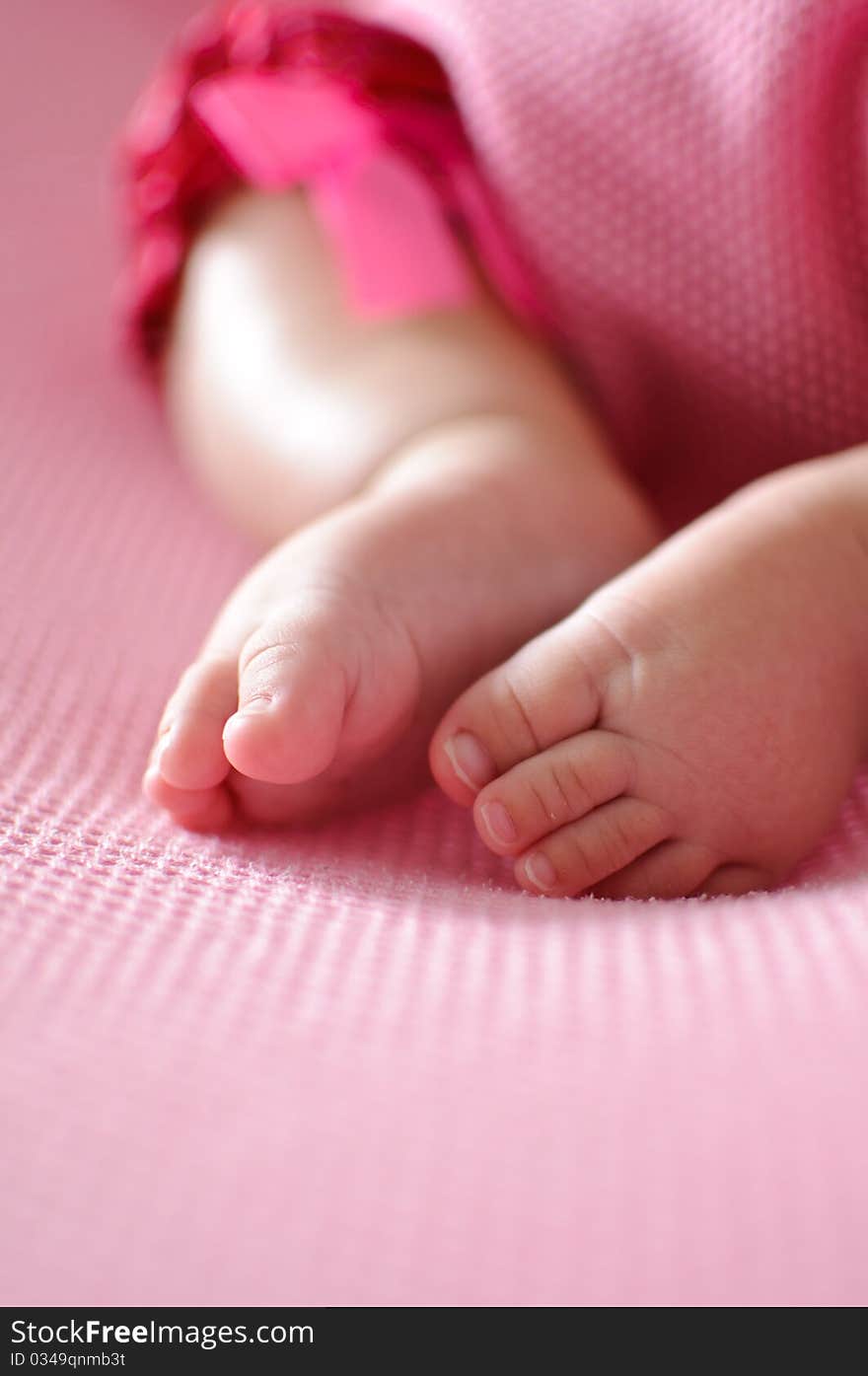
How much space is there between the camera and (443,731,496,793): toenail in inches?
19.3

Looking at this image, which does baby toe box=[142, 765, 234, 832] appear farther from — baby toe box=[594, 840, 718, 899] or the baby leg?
baby toe box=[594, 840, 718, 899]

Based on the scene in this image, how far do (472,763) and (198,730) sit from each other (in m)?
0.10

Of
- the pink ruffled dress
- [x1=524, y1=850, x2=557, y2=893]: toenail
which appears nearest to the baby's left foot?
[x1=524, y1=850, x2=557, y2=893]: toenail

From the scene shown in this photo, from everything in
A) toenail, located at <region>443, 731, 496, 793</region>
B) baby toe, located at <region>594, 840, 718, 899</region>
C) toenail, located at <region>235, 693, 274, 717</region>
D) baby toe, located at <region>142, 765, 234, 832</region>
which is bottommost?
baby toe, located at <region>594, 840, 718, 899</region>

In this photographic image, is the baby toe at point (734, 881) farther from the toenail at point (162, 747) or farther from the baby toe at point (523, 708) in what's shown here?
the toenail at point (162, 747)

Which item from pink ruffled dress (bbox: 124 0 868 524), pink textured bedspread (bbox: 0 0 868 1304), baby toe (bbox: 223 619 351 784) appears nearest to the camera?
pink textured bedspread (bbox: 0 0 868 1304)

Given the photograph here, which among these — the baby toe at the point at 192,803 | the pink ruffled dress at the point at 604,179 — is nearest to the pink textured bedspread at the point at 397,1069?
the baby toe at the point at 192,803

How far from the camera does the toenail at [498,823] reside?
1.55 feet

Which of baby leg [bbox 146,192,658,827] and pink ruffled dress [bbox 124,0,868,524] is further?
pink ruffled dress [bbox 124,0,868,524]

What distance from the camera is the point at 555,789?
470mm

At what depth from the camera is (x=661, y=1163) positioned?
318 millimetres

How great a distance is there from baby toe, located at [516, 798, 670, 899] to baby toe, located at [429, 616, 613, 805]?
3 centimetres

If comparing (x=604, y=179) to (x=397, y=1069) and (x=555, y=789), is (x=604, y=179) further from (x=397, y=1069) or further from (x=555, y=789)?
(x=397, y=1069)
